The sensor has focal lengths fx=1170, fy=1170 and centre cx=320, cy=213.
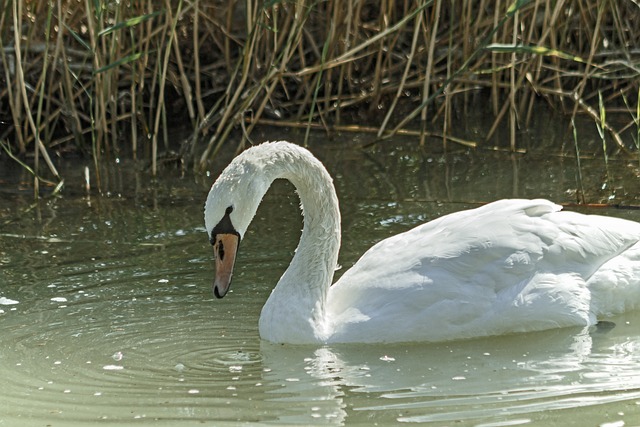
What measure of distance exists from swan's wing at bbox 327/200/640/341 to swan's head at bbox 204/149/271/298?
0.63 metres

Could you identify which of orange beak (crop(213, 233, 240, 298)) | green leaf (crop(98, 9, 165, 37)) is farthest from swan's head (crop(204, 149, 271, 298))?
green leaf (crop(98, 9, 165, 37))

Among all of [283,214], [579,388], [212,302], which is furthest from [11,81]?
[579,388]

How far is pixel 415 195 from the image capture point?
819cm

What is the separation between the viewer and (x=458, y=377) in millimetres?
4953

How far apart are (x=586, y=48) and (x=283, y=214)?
3846mm

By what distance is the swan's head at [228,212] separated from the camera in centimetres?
513

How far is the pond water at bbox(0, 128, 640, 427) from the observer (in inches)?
180

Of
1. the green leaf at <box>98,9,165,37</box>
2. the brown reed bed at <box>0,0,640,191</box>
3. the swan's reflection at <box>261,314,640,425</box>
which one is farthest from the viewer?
the brown reed bed at <box>0,0,640,191</box>

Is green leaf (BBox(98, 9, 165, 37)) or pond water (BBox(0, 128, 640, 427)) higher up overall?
green leaf (BBox(98, 9, 165, 37))

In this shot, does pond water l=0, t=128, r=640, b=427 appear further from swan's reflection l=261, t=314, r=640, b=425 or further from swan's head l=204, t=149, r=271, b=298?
swan's head l=204, t=149, r=271, b=298

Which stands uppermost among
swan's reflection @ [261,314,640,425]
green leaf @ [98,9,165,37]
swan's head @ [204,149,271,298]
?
green leaf @ [98,9,165,37]

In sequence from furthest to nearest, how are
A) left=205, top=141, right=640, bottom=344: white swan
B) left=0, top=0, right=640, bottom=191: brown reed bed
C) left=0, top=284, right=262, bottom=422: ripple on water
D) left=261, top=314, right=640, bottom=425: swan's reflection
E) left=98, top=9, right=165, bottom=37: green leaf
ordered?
1. left=0, top=0, right=640, bottom=191: brown reed bed
2. left=98, top=9, right=165, bottom=37: green leaf
3. left=205, top=141, right=640, bottom=344: white swan
4. left=0, top=284, right=262, bottom=422: ripple on water
5. left=261, top=314, right=640, bottom=425: swan's reflection

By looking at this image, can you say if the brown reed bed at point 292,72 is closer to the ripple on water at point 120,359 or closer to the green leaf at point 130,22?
the green leaf at point 130,22

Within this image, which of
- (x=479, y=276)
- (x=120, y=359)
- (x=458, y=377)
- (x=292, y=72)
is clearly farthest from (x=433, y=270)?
(x=292, y=72)
